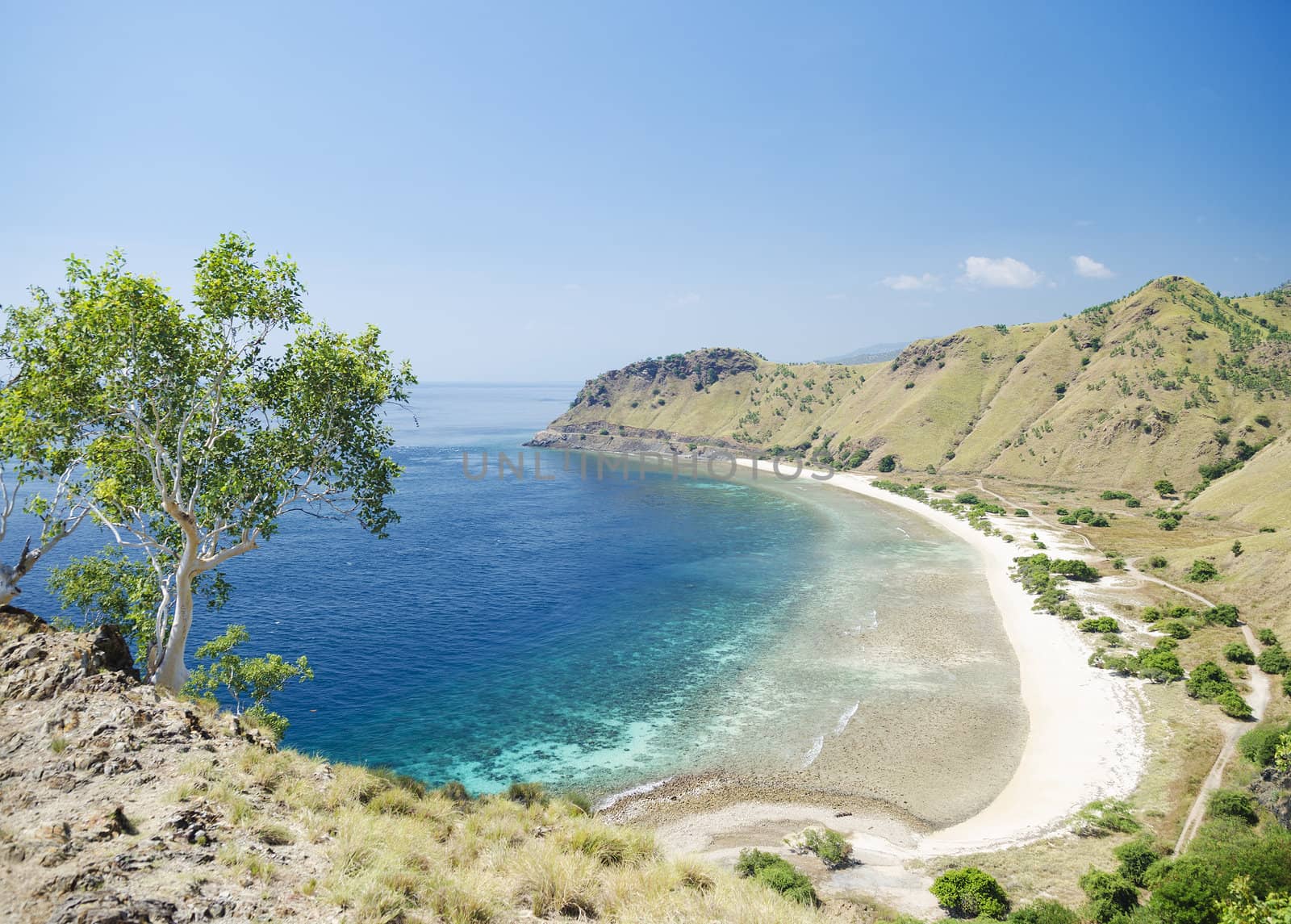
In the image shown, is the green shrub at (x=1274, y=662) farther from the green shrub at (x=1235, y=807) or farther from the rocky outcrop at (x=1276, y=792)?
the green shrub at (x=1235, y=807)

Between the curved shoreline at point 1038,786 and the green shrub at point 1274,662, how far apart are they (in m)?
8.59

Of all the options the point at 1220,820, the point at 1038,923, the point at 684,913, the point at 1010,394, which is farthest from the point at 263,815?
the point at 1010,394

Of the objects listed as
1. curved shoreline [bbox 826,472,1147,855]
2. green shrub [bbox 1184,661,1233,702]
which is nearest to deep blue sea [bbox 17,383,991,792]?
curved shoreline [bbox 826,472,1147,855]

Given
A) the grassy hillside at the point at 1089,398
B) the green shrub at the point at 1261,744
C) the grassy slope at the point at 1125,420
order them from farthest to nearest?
the grassy hillside at the point at 1089,398, the grassy slope at the point at 1125,420, the green shrub at the point at 1261,744

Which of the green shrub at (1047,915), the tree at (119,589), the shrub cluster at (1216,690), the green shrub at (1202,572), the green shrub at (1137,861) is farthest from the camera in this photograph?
the green shrub at (1202,572)

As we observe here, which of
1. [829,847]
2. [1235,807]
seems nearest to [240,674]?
[829,847]

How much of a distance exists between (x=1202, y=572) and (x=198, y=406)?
249ft

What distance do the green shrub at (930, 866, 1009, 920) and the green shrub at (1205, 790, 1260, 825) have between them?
432 inches

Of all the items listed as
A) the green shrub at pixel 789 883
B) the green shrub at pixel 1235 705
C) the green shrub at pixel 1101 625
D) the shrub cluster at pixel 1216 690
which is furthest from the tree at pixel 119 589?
the green shrub at pixel 1101 625

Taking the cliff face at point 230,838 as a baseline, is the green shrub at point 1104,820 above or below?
below

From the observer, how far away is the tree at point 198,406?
1750cm

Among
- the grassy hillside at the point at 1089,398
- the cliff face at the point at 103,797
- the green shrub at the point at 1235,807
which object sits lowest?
the green shrub at the point at 1235,807

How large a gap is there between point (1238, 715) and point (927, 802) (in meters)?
20.0

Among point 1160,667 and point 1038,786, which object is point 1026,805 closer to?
point 1038,786
